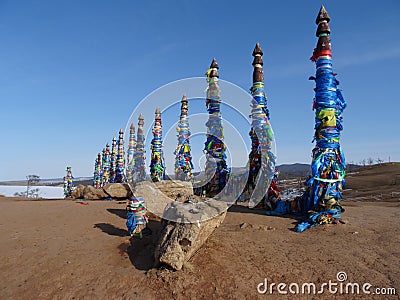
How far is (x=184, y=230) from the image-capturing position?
497cm

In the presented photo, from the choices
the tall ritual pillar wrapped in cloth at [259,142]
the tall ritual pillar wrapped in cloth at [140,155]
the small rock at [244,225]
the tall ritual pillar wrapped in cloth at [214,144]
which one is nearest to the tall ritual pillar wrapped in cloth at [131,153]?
the tall ritual pillar wrapped in cloth at [140,155]

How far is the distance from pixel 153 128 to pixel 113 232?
12.1 metres

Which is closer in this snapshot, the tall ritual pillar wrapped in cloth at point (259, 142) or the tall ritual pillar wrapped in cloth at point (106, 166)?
the tall ritual pillar wrapped in cloth at point (259, 142)

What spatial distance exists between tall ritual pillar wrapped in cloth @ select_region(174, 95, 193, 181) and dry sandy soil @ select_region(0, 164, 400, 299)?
935 cm

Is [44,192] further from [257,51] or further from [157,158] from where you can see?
[257,51]

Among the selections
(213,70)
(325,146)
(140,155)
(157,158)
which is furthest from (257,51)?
(140,155)

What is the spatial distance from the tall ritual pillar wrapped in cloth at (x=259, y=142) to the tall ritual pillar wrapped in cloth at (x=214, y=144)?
2421mm

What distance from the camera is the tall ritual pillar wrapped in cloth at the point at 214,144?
45.8 ft

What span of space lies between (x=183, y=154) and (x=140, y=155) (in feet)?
21.5

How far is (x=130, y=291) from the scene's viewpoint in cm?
424

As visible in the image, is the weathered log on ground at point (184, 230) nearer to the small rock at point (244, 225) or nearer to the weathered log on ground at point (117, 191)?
the small rock at point (244, 225)

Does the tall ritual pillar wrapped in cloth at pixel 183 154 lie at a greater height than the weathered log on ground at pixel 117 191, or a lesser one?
greater

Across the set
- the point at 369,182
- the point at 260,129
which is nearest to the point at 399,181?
the point at 369,182

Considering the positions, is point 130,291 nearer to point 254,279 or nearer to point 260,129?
point 254,279
